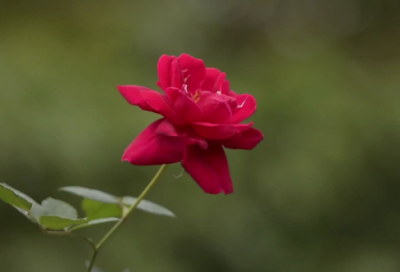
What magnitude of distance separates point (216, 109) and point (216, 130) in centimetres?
2

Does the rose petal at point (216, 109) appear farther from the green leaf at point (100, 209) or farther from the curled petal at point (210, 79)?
the green leaf at point (100, 209)

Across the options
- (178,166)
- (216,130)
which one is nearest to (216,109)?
(216,130)

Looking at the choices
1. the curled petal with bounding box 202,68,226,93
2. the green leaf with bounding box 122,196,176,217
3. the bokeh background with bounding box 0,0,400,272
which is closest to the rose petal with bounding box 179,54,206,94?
the curled petal with bounding box 202,68,226,93

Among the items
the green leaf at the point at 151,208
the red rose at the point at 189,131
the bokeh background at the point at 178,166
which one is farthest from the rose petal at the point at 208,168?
the bokeh background at the point at 178,166

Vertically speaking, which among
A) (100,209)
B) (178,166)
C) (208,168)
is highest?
(208,168)

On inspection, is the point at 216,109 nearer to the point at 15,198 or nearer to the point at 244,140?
the point at 244,140

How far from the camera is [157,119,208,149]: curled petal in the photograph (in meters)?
0.27

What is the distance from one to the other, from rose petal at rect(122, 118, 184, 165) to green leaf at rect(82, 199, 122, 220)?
0.13 meters

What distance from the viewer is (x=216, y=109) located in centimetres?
29

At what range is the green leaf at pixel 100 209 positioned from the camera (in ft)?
1.28

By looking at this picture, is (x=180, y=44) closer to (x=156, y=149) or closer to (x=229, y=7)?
(x=229, y=7)

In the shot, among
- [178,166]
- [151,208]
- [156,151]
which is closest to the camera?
[156,151]

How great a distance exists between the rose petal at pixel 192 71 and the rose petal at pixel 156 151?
69mm

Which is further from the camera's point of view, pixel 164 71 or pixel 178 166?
pixel 178 166
